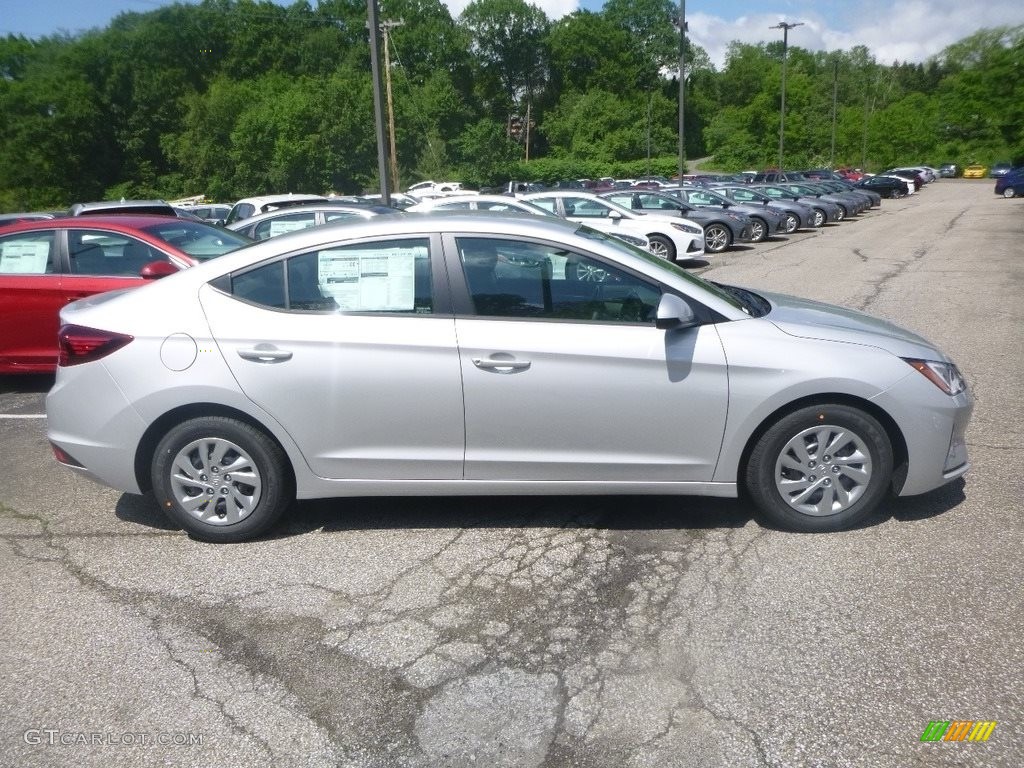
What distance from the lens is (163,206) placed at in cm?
1404

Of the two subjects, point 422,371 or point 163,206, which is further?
point 163,206

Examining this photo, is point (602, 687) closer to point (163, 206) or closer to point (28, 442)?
point (28, 442)

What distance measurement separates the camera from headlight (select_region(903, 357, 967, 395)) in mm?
4387

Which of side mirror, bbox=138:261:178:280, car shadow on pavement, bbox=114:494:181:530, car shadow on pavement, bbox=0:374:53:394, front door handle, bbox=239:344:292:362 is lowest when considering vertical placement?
car shadow on pavement, bbox=114:494:181:530

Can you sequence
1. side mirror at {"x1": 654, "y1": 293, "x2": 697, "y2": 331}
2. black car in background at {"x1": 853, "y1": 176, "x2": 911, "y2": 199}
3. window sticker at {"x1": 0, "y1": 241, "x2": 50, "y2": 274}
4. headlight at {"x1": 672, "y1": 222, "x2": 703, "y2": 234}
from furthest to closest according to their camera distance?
black car in background at {"x1": 853, "y1": 176, "x2": 911, "y2": 199} → headlight at {"x1": 672, "y1": 222, "x2": 703, "y2": 234} → window sticker at {"x1": 0, "y1": 241, "x2": 50, "y2": 274} → side mirror at {"x1": 654, "y1": 293, "x2": 697, "y2": 331}

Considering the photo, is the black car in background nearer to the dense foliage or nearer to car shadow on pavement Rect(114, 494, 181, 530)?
the dense foliage

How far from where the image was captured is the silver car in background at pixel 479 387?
14.0ft

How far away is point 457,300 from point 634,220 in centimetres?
1462

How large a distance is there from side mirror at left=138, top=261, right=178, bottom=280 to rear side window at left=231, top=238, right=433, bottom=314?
3.25 metres

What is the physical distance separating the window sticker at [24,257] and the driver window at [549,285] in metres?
5.06

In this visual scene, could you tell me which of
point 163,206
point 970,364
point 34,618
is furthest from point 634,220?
point 34,618

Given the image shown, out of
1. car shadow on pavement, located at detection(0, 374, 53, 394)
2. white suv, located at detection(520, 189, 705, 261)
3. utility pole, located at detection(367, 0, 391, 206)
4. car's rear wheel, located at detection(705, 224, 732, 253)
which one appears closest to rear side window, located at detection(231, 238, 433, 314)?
car shadow on pavement, located at detection(0, 374, 53, 394)

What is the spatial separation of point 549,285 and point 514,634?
1.72m

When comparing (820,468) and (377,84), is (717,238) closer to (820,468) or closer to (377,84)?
(377,84)
